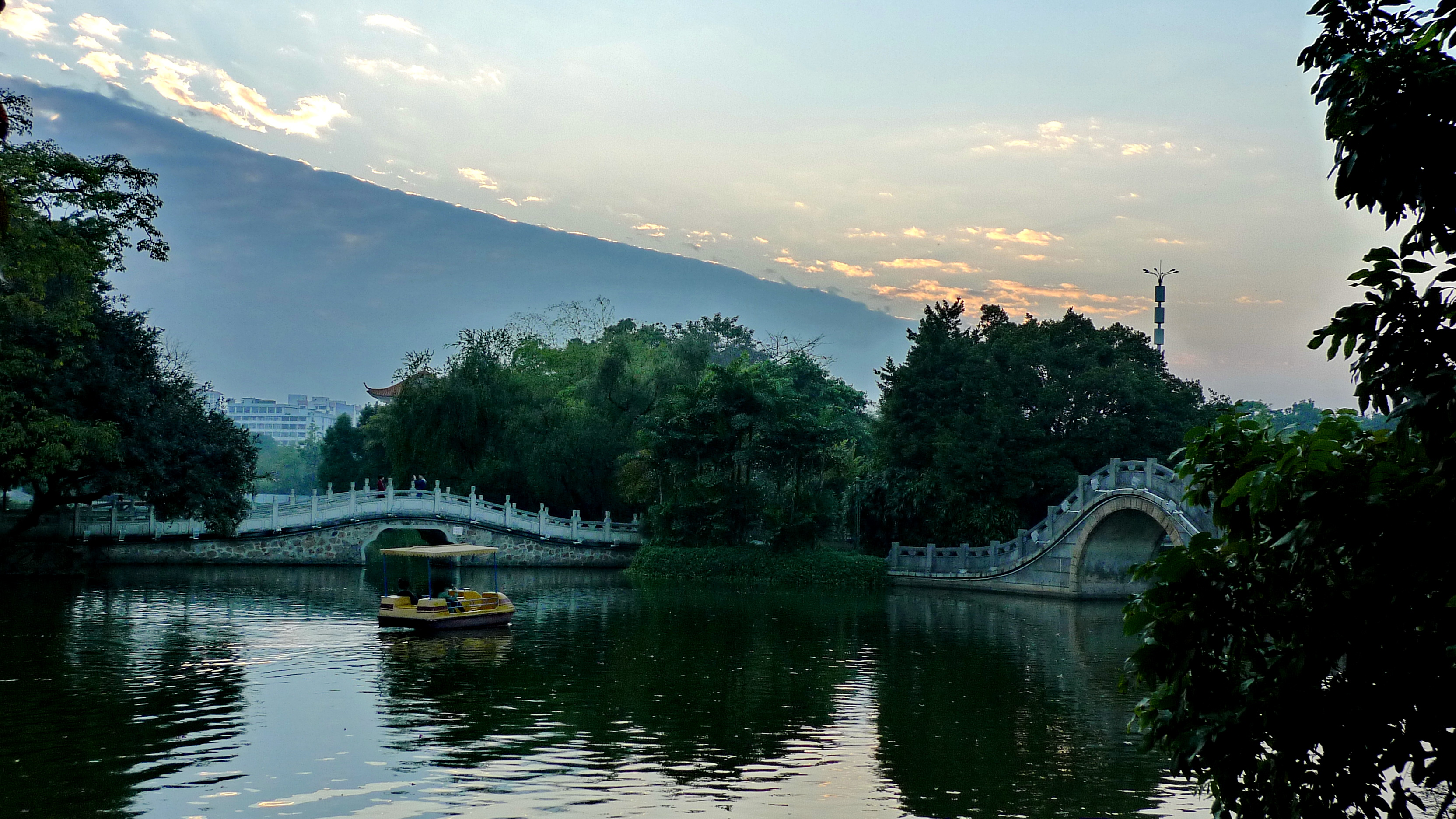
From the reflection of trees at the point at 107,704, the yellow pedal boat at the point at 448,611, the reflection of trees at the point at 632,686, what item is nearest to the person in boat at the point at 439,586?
the reflection of trees at the point at 632,686

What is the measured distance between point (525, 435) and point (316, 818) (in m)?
38.8

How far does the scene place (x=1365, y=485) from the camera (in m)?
5.59

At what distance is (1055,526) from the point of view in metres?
37.5

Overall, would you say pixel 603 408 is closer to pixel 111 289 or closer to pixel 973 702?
pixel 111 289

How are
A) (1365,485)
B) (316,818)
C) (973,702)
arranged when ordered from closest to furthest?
(1365,485)
(316,818)
(973,702)

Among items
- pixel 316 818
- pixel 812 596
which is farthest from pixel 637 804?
pixel 812 596

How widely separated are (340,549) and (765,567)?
16.4 m

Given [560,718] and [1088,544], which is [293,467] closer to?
[1088,544]

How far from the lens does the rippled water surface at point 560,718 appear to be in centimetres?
1130

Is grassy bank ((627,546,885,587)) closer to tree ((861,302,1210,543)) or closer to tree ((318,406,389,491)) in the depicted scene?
tree ((861,302,1210,543))

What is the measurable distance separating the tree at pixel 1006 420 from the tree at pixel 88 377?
2119cm

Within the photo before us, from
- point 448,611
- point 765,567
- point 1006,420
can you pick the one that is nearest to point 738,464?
point 765,567

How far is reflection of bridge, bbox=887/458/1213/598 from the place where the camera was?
111 feet

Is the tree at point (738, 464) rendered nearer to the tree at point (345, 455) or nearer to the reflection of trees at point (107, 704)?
the reflection of trees at point (107, 704)
